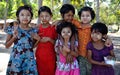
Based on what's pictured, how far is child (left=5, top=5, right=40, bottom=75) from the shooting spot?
504 centimetres

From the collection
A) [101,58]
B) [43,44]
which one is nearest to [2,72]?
[43,44]

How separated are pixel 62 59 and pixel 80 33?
0.53 metres

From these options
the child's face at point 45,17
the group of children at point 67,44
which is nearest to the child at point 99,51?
the group of children at point 67,44

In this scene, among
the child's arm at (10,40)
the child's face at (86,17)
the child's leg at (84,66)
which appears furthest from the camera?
the child's face at (86,17)

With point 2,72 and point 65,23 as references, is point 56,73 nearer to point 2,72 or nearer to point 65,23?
point 65,23

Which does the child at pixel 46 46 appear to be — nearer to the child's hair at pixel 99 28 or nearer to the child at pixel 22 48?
the child at pixel 22 48

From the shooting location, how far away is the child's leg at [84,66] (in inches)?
202

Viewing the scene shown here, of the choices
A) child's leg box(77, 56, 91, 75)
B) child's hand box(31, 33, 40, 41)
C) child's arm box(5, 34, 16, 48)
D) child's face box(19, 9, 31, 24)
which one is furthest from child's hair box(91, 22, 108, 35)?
child's arm box(5, 34, 16, 48)

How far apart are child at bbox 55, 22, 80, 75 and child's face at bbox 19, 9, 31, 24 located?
0.51m

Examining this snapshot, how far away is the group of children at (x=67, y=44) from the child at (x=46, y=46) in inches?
0.7

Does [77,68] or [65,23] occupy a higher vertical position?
[65,23]

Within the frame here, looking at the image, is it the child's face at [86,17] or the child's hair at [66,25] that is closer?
the child's hair at [66,25]

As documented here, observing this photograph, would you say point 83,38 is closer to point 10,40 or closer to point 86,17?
point 86,17

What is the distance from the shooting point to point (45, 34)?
529 centimetres
